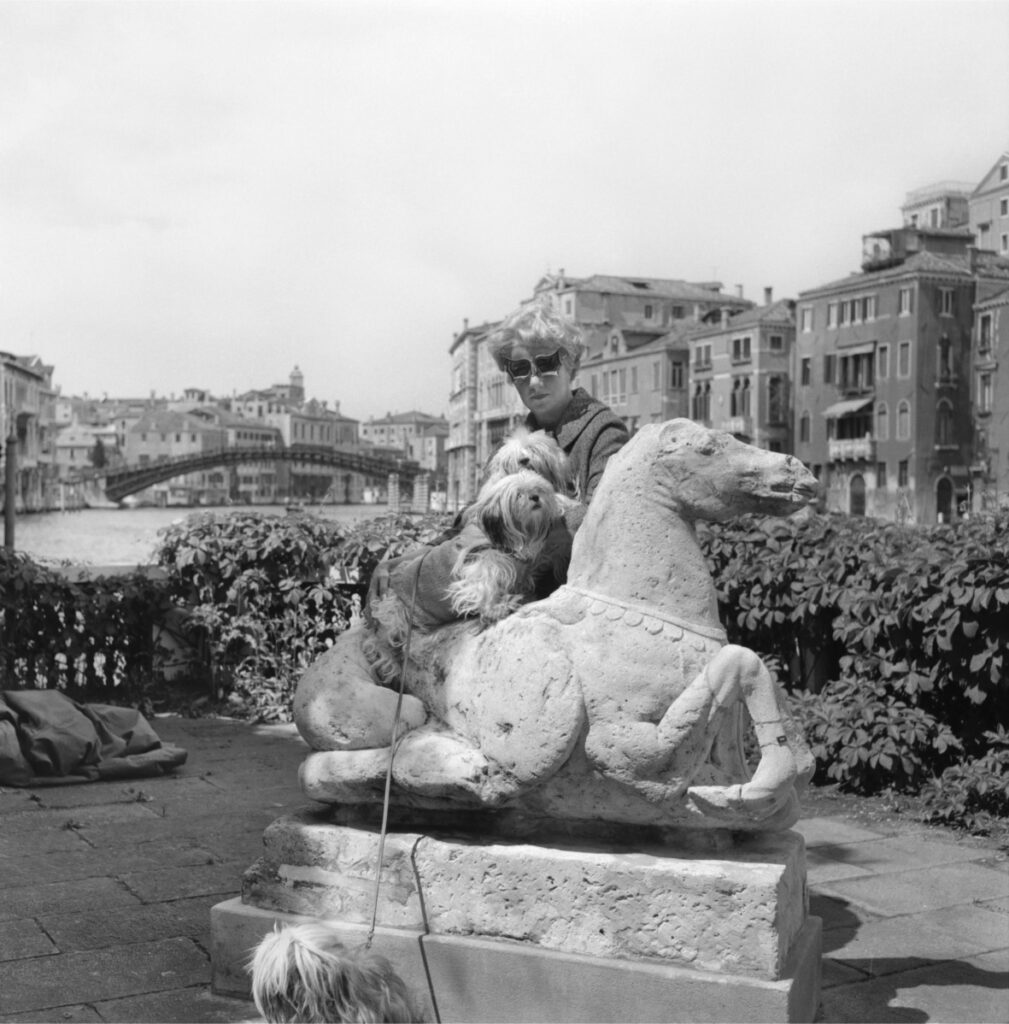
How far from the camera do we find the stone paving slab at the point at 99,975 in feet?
13.4

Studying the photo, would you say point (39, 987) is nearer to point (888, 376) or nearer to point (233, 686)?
point (233, 686)

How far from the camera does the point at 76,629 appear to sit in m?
9.54

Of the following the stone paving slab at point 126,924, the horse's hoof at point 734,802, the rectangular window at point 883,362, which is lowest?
the stone paving slab at point 126,924

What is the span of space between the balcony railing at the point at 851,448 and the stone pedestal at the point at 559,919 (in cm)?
5629

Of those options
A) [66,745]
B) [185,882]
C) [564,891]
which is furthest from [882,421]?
[564,891]

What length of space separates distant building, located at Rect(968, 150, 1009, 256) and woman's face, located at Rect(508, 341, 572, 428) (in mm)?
66557

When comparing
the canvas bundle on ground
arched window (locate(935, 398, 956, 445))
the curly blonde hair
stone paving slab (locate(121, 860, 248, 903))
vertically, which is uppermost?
arched window (locate(935, 398, 956, 445))

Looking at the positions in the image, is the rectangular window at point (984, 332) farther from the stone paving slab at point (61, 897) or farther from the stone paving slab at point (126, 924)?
the stone paving slab at point (126, 924)

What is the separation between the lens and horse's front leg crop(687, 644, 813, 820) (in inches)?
143

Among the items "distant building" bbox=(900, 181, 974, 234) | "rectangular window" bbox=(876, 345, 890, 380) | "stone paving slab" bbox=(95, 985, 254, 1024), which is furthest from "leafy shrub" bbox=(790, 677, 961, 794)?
"distant building" bbox=(900, 181, 974, 234)

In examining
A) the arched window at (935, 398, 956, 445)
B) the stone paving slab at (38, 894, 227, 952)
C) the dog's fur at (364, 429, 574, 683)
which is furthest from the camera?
the arched window at (935, 398, 956, 445)

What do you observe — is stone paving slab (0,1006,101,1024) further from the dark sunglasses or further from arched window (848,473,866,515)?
Result: arched window (848,473,866,515)

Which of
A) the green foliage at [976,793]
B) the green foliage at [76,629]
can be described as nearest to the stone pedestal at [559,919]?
the green foliage at [976,793]

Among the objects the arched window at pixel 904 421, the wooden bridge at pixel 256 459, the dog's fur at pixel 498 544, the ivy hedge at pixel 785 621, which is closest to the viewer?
the dog's fur at pixel 498 544
